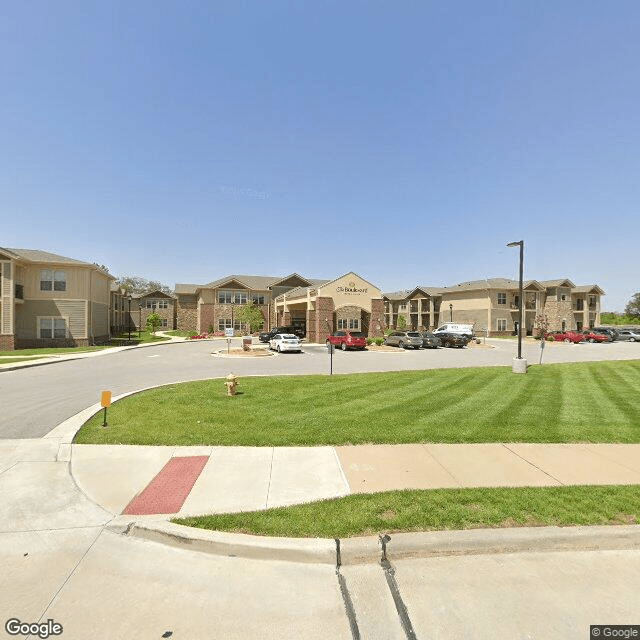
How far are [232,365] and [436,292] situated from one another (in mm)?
51632

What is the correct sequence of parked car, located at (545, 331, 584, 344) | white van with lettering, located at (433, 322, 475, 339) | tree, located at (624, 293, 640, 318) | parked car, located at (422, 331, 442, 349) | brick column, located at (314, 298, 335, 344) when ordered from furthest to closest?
tree, located at (624, 293, 640, 318)
parked car, located at (545, 331, 584, 344)
white van with lettering, located at (433, 322, 475, 339)
brick column, located at (314, 298, 335, 344)
parked car, located at (422, 331, 442, 349)

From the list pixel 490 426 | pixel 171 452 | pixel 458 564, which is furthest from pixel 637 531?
pixel 171 452

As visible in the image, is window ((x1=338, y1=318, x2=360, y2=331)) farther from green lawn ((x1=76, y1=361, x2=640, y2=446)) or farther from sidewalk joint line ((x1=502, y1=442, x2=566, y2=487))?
Result: sidewalk joint line ((x1=502, y1=442, x2=566, y2=487))

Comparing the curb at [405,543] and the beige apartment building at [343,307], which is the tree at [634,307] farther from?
the curb at [405,543]

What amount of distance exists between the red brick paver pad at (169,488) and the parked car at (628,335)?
196 feet

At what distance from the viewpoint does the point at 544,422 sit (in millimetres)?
8484

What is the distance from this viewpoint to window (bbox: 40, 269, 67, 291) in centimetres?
2939

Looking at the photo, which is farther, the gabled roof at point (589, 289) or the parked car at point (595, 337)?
the gabled roof at point (589, 289)

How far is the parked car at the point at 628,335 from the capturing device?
46.7 meters

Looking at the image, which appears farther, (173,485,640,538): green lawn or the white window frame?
the white window frame

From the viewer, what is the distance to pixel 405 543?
3879 mm

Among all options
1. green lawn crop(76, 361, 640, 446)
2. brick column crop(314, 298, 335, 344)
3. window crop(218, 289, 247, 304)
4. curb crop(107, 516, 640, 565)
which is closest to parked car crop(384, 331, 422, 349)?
brick column crop(314, 298, 335, 344)

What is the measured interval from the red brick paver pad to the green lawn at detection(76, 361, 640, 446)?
980mm

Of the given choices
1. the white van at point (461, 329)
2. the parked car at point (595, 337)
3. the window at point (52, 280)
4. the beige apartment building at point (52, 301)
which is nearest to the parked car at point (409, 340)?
the white van at point (461, 329)
